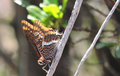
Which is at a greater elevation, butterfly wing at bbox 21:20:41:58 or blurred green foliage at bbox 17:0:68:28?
blurred green foliage at bbox 17:0:68:28

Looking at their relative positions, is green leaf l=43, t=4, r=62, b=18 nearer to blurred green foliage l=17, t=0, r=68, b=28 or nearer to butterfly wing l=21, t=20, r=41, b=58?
blurred green foliage l=17, t=0, r=68, b=28

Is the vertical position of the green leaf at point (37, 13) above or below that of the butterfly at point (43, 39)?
above

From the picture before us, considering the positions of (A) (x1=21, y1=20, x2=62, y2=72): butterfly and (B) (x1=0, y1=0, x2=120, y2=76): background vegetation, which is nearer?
(A) (x1=21, y1=20, x2=62, y2=72): butterfly

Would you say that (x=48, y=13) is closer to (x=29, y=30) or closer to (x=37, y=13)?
(x=37, y=13)

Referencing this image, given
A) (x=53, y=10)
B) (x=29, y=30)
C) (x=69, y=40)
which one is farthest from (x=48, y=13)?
(x=69, y=40)

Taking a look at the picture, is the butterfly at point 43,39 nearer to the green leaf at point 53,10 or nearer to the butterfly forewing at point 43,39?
the butterfly forewing at point 43,39

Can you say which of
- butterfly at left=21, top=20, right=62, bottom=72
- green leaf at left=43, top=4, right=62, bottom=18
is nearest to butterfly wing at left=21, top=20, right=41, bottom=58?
butterfly at left=21, top=20, right=62, bottom=72

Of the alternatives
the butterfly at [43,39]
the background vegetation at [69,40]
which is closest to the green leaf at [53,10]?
the background vegetation at [69,40]
